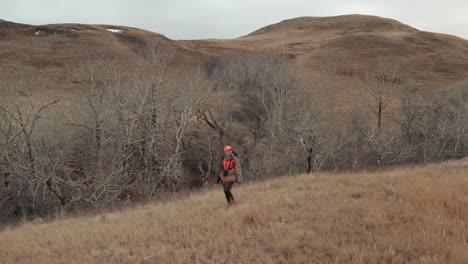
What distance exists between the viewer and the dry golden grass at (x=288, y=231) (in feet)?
15.5

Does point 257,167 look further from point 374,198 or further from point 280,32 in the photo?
point 280,32

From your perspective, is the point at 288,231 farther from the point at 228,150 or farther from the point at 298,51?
the point at 298,51

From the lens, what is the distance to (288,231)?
564 centimetres

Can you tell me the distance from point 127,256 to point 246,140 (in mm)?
18337

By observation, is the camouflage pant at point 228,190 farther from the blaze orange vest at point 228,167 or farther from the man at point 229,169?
the blaze orange vest at point 228,167

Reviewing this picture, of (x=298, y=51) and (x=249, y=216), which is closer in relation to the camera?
(x=249, y=216)

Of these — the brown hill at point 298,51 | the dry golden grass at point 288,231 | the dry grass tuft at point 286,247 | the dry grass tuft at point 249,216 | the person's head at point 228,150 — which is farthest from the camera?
the brown hill at point 298,51

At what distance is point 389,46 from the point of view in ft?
200

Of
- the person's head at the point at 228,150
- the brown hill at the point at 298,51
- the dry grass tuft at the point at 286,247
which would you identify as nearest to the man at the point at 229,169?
the person's head at the point at 228,150

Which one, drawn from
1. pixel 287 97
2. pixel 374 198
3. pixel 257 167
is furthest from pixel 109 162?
pixel 287 97

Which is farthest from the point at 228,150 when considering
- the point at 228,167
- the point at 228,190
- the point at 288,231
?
the point at 288,231

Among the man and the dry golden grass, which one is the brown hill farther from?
the man

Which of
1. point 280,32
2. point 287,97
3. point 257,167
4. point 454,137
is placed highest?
A: point 280,32

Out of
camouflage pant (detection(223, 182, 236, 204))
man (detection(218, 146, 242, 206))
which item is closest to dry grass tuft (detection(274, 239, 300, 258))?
man (detection(218, 146, 242, 206))
